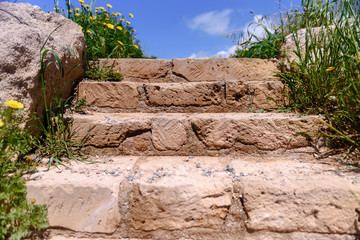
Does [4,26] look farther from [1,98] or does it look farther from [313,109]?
[313,109]

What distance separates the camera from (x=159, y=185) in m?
1.16

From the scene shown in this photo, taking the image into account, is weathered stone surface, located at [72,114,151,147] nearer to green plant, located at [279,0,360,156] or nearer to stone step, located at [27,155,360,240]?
stone step, located at [27,155,360,240]

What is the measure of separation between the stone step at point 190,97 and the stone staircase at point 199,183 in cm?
14

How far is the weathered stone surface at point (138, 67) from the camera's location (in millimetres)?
2383

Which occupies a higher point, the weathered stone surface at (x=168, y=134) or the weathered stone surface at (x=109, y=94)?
the weathered stone surface at (x=109, y=94)

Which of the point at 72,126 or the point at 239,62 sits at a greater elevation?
the point at 239,62

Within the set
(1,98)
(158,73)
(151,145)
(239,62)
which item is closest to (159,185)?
(151,145)

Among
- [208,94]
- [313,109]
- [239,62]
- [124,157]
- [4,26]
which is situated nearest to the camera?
[4,26]

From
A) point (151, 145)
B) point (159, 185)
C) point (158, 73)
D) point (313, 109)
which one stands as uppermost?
point (158, 73)

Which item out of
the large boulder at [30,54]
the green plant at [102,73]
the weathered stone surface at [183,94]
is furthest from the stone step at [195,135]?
the green plant at [102,73]

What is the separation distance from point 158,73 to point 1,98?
4.55 feet

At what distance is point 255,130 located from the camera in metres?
1.56

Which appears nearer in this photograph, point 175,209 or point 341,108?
point 175,209

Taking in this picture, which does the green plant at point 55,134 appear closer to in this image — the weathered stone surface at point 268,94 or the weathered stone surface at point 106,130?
the weathered stone surface at point 106,130
